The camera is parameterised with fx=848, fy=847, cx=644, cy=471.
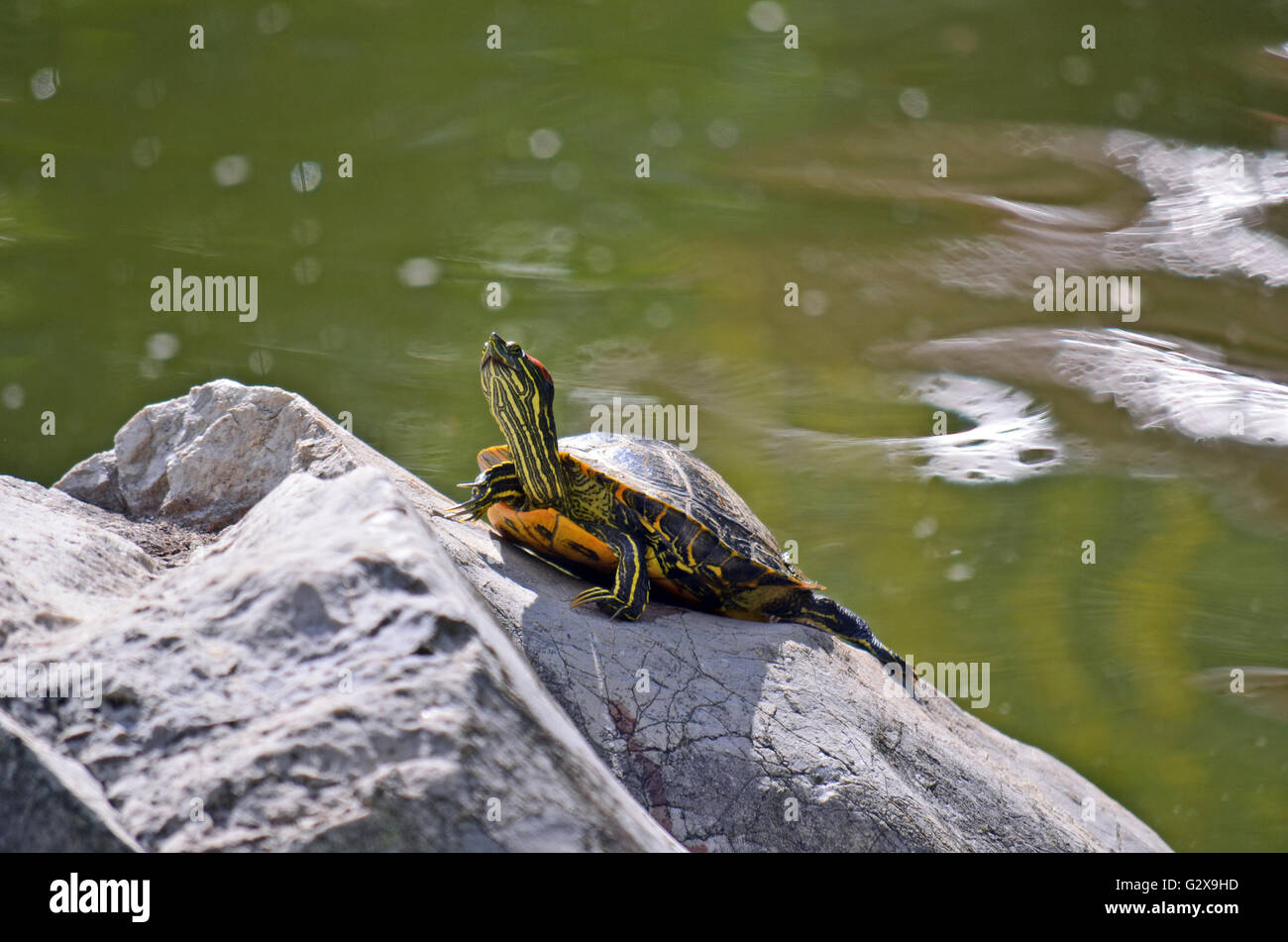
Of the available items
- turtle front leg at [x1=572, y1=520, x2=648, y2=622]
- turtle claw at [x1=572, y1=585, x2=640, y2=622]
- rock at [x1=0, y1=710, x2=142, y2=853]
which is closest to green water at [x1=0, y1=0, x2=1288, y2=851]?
turtle front leg at [x1=572, y1=520, x2=648, y2=622]

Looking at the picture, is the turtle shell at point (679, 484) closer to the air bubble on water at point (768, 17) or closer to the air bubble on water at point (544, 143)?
the air bubble on water at point (544, 143)

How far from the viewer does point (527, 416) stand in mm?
3090

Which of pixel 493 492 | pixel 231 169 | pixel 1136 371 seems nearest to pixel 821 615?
pixel 493 492

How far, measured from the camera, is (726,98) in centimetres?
740

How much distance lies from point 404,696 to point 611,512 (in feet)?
5.75

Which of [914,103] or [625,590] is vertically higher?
[914,103]

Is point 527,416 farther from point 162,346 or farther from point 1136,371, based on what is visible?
point 1136,371

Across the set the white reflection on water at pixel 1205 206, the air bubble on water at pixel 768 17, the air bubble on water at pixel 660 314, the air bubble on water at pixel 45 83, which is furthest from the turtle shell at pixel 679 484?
the air bubble on water at pixel 45 83

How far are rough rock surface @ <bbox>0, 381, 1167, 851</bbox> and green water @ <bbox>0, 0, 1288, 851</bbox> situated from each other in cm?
459

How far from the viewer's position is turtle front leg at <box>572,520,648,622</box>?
9.47 feet

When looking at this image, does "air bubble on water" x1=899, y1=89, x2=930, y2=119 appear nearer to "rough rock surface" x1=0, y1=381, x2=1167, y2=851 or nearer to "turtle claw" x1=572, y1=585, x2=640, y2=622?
"rough rock surface" x1=0, y1=381, x2=1167, y2=851

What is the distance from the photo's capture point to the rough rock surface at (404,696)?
55.3 inches

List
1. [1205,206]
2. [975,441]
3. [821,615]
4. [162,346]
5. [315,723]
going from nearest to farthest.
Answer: [315,723] < [821,615] < [1205,206] < [162,346] < [975,441]

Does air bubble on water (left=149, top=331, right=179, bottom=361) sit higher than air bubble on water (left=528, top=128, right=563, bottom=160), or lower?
lower
